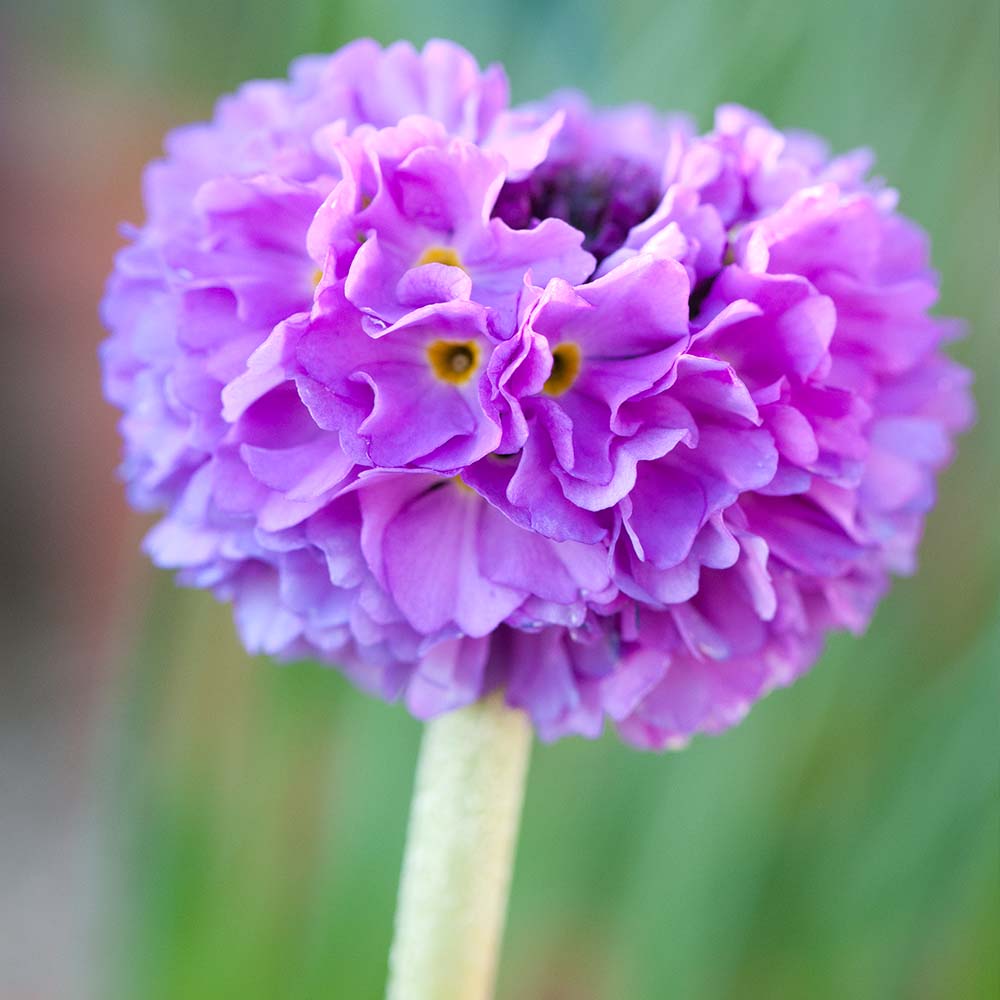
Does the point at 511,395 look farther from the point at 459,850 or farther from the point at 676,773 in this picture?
the point at 676,773

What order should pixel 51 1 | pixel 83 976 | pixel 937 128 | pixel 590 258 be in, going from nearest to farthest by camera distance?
pixel 590 258
pixel 937 128
pixel 83 976
pixel 51 1

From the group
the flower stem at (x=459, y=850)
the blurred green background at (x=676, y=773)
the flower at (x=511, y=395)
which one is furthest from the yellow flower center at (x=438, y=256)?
the blurred green background at (x=676, y=773)

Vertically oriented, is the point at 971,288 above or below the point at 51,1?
below

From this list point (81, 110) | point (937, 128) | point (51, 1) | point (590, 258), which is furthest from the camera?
point (81, 110)

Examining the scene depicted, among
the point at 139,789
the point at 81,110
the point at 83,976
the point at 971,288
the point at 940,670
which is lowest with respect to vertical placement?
the point at 83,976

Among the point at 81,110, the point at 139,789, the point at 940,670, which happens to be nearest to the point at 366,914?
the point at 139,789

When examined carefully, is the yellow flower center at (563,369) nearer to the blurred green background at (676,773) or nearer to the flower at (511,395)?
the flower at (511,395)

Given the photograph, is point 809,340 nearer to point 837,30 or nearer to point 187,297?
point 187,297
